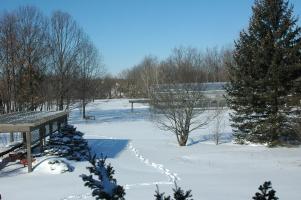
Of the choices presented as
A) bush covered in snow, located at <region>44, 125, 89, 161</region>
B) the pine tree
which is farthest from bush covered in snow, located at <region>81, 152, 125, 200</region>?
the pine tree

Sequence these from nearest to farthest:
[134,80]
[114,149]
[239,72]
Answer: [114,149], [239,72], [134,80]

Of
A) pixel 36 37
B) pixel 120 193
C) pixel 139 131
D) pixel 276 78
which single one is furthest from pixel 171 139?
pixel 120 193

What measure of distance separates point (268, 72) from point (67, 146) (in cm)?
1184

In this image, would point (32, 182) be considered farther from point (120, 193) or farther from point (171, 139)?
point (171, 139)

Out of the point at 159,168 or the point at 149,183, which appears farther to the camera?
the point at 159,168

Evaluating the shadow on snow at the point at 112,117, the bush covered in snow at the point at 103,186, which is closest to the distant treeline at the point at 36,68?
the shadow on snow at the point at 112,117

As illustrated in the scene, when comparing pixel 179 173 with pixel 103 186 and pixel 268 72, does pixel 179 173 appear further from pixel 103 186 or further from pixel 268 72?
pixel 103 186

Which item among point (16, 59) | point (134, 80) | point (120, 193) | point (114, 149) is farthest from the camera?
point (134, 80)

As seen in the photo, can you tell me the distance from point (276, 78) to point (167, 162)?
8.45 meters

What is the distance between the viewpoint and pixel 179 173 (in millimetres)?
16188

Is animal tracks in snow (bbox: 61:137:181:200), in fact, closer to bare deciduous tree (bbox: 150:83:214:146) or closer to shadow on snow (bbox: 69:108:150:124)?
bare deciduous tree (bbox: 150:83:214:146)

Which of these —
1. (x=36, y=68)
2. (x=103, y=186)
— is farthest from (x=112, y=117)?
(x=103, y=186)

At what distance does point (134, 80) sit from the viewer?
11019cm

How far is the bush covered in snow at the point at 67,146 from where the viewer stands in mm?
17906
